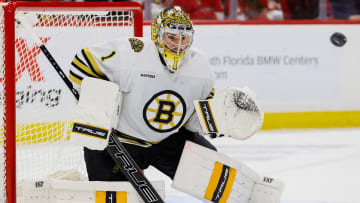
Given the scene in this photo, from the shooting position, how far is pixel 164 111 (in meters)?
2.35

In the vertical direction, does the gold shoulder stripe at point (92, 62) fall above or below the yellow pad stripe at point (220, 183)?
above

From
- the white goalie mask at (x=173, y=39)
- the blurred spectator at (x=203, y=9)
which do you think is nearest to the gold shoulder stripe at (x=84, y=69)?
the white goalie mask at (x=173, y=39)

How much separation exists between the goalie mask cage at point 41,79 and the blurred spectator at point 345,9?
2.70 m

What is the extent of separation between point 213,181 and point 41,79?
1.44 m

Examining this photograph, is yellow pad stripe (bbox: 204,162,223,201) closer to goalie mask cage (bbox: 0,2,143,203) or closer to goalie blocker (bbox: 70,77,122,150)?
goalie blocker (bbox: 70,77,122,150)

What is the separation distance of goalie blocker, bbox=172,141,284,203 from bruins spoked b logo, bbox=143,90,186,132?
3.7 inches

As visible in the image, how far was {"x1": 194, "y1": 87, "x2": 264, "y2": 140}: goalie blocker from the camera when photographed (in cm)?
232

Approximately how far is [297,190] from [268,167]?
0.57 m

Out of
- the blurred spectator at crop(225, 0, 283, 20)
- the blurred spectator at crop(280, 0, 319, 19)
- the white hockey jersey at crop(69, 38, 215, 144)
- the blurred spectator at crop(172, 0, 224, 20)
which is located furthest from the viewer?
the blurred spectator at crop(280, 0, 319, 19)

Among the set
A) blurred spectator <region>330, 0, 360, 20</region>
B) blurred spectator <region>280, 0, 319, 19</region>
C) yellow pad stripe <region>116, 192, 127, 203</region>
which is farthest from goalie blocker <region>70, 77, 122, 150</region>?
blurred spectator <region>330, 0, 360, 20</region>

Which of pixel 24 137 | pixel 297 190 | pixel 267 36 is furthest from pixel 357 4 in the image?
pixel 24 137

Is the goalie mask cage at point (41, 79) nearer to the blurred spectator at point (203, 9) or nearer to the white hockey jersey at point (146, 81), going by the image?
the white hockey jersey at point (146, 81)

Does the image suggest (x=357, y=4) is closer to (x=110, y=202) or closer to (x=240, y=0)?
(x=240, y=0)

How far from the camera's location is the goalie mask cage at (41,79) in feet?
7.98
